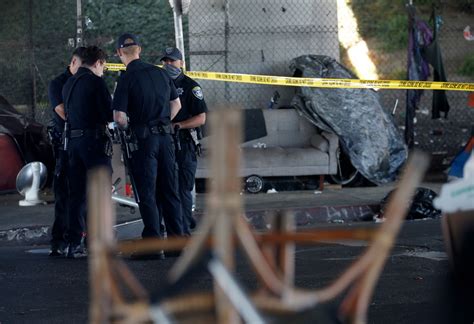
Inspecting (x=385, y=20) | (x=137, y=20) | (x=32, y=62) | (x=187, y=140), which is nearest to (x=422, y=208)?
(x=187, y=140)

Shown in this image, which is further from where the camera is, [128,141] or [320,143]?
[320,143]

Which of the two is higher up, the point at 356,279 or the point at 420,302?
the point at 356,279

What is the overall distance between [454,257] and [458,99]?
17.0 m

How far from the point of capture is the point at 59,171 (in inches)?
364

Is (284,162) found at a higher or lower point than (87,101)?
lower

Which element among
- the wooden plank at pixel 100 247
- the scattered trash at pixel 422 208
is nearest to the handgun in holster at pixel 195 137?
the scattered trash at pixel 422 208

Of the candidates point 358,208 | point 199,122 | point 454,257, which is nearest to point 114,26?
point 358,208

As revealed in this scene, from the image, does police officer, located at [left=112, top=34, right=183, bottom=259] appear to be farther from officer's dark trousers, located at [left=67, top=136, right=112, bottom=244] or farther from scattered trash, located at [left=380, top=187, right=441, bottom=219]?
scattered trash, located at [left=380, top=187, right=441, bottom=219]

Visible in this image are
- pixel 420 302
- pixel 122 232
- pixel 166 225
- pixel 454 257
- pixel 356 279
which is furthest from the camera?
pixel 122 232

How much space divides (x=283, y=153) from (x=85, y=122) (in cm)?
516

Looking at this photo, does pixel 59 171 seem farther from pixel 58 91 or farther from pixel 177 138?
Result: pixel 177 138

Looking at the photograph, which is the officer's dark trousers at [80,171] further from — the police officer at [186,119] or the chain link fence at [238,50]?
the chain link fence at [238,50]

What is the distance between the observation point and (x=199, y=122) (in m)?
9.48

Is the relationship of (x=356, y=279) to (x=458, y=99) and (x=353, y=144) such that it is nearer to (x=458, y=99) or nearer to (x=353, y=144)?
(x=353, y=144)
